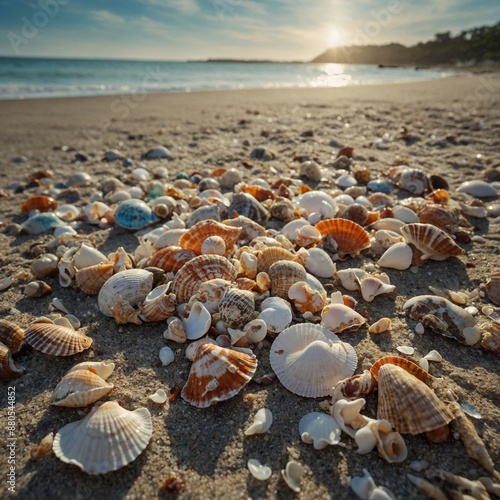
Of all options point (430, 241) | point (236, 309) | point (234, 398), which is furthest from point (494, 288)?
point (234, 398)

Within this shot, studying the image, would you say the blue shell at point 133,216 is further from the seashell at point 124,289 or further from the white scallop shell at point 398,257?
the white scallop shell at point 398,257

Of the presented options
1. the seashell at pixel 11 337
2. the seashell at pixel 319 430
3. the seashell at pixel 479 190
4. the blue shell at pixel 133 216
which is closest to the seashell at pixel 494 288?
the seashell at pixel 319 430

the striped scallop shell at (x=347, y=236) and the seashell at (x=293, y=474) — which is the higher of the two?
the striped scallop shell at (x=347, y=236)

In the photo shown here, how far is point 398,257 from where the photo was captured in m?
2.67

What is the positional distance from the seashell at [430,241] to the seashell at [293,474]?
6.29 ft

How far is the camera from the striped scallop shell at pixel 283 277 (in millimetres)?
2277

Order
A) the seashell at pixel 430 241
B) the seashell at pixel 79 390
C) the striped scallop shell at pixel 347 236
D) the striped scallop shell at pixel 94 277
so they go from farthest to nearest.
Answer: the striped scallop shell at pixel 347 236 → the seashell at pixel 430 241 → the striped scallop shell at pixel 94 277 → the seashell at pixel 79 390

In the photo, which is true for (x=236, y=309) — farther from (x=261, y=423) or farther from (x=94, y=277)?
(x=94, y=277)

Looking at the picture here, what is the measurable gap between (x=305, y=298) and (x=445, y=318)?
87cm

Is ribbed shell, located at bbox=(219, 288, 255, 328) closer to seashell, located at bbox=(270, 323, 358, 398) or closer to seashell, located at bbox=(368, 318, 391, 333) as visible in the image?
seashell, located at bbox=(270, 323, 358, 398)

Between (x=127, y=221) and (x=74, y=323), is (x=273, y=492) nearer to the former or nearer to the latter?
(x=74, y=323)

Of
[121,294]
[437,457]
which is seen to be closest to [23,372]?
[121,294]

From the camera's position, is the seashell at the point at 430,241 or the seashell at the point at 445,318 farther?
the seashell at the point at 430,241

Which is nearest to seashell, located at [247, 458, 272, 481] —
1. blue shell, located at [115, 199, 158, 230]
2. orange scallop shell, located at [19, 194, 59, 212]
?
blue shell, located at [115, 199, 158, 230]
